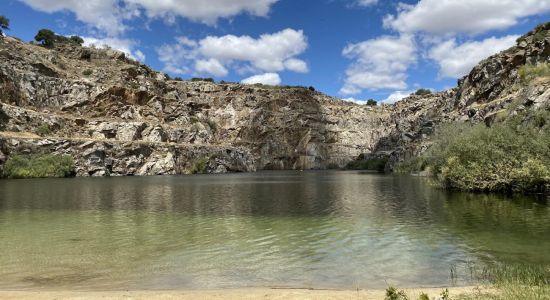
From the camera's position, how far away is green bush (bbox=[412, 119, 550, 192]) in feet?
135

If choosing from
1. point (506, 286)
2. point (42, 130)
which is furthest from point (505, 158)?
point (42, 130)

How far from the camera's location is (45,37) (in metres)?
162

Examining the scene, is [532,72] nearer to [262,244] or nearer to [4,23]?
[262,244]

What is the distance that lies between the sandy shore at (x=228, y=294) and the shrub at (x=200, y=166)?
4952 inches

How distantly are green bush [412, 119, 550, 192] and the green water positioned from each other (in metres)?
4.23

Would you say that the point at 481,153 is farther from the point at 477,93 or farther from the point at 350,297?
the point at 477,93

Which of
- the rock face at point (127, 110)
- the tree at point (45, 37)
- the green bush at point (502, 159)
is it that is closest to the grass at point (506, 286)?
the green bush at point (502, 159)

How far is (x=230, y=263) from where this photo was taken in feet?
59.3

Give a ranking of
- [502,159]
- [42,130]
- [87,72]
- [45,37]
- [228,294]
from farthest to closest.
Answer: [45,37]
[87,72]
[42,130]
[502,159]
[228,294]

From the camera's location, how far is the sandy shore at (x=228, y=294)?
12570mm

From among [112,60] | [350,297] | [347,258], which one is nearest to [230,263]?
[347,258]

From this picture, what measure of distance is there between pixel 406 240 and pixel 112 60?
158765mm

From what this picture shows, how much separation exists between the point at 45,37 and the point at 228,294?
177 meters

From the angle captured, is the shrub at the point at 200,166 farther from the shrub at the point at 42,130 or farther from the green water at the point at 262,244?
the green water at the point at 262,244
